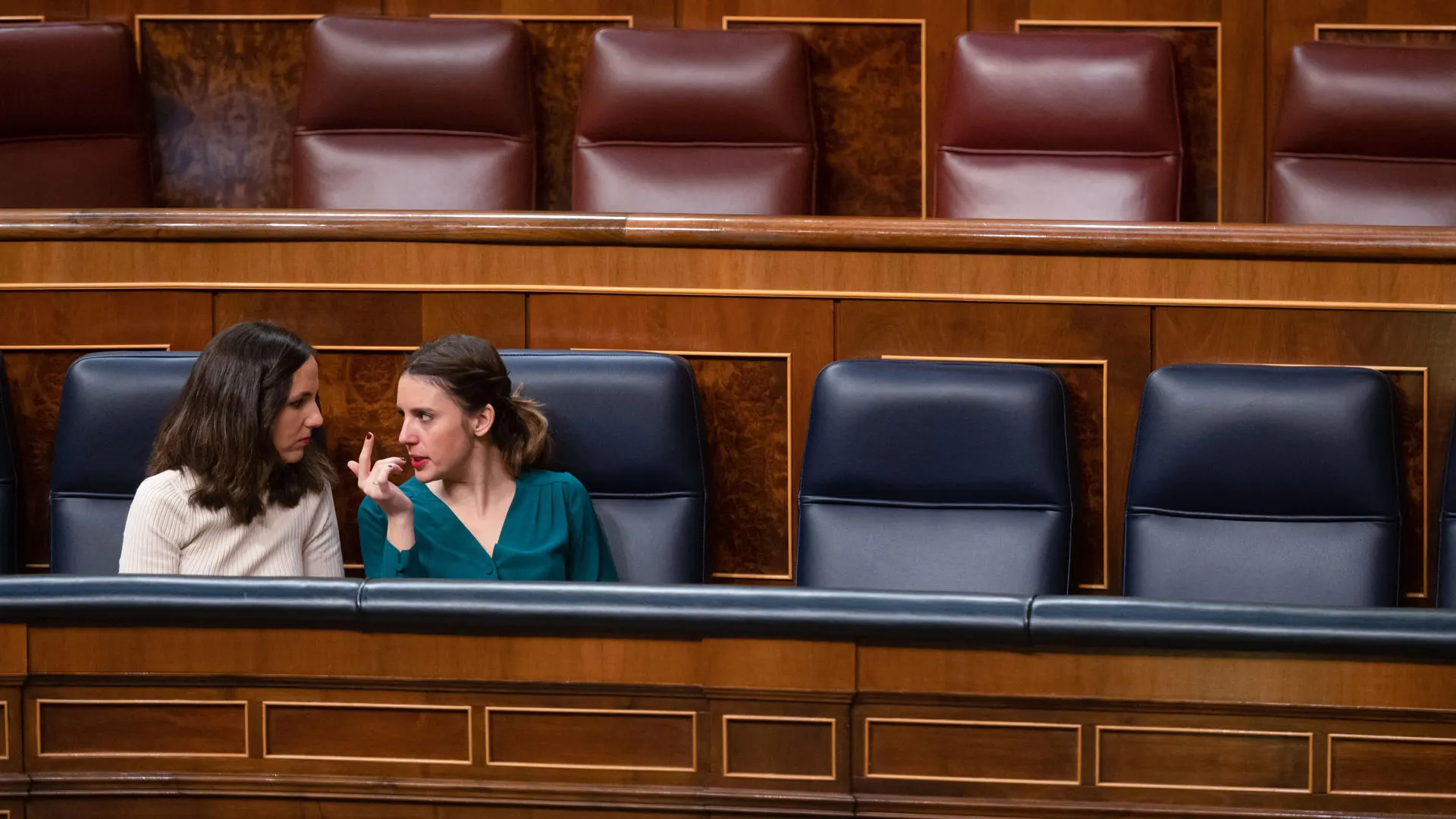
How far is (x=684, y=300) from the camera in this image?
2.47ft

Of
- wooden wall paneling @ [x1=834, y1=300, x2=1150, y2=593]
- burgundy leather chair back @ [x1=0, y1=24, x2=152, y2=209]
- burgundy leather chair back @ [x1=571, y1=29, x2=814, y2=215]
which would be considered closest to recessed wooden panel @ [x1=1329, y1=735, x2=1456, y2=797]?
wooden wall paneling @ [x1=834, y1=300, x2=1150, y2=593]

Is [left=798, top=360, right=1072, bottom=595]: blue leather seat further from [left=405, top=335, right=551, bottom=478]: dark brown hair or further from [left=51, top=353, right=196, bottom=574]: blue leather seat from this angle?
[left=51, top=353, right=196, bottom=574]: blue leather seat

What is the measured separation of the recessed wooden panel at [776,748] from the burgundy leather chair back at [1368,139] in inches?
24.6

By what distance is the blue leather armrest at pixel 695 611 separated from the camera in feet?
1.57

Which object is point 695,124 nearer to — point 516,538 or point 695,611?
point 516,538

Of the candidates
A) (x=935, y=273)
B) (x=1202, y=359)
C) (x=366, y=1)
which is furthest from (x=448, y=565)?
(x=366, y=1)

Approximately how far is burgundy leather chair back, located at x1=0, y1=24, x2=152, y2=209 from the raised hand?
0.46 meters

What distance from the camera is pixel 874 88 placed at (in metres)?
1.09

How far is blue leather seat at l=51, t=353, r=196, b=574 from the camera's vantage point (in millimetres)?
724

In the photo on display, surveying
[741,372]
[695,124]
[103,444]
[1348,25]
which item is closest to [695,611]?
[741,372]

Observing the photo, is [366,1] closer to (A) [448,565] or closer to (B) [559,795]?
(A) [448,565]

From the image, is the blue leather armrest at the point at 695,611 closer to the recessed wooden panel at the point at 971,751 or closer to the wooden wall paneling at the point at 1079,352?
the recessed wooden panel at the point at 971,751

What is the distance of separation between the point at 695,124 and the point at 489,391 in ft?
1.26

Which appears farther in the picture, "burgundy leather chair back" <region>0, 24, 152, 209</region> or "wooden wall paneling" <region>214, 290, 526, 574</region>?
"burgundy leather chair back" <region>0, 24, 152, 209</region>
